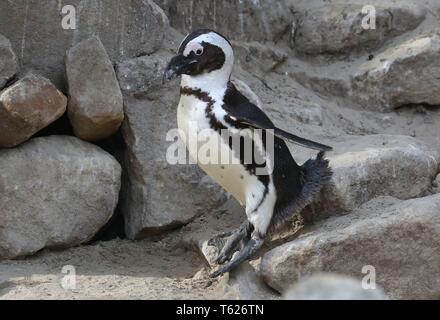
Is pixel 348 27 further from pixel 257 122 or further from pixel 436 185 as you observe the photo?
pixel 257 122

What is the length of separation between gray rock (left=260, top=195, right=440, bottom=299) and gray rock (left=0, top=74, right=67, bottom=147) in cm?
98

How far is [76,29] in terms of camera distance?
3678 mm

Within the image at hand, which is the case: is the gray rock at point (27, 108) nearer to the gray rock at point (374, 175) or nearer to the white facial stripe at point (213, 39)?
the white facial stripe at point (213, 39)

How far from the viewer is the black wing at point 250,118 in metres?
3.04

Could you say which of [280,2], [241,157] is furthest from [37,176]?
[280,2]

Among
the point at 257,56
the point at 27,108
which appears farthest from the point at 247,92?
the point at 27,108

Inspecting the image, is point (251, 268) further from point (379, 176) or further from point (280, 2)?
point (280, 2)

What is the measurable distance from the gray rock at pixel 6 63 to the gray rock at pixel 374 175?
1.24m

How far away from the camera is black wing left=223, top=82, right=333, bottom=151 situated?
9.96 feet

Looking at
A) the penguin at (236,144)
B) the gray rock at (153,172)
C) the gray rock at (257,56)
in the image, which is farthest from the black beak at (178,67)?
the gray rock at (257,56)

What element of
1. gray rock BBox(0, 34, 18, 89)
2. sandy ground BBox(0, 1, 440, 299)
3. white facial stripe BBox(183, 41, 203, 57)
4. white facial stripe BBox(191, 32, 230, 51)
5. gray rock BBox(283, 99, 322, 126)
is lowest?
sandy ground BBox(0, 1, 440, 299)

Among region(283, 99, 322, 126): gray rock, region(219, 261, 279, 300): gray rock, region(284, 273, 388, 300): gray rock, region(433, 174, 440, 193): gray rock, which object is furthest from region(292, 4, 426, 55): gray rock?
region(284, 273, 388, 300): gray rock

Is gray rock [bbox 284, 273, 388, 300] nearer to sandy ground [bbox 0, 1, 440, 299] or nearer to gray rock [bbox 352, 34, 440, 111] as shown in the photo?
sandy ground [bbox 0, 1, 440, 299]

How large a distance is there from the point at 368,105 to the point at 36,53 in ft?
5.44
